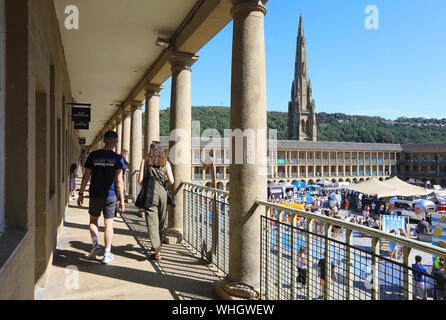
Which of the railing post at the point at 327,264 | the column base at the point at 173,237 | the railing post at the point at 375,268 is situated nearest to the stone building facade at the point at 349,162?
the column base at the point at 173,237

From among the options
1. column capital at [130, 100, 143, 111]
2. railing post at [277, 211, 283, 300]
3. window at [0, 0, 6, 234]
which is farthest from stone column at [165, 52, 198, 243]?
column capital at [130, 100, 143, 111]

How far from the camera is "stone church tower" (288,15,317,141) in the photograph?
326ft

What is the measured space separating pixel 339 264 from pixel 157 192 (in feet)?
10.2

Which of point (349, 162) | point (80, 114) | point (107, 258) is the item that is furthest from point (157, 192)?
point (349, 162)

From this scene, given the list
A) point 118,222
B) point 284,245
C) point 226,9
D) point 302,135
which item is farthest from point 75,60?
point 302,135

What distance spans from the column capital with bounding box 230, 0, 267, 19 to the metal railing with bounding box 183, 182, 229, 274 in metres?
2.23

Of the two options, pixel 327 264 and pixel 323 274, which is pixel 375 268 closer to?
pixel 327 264

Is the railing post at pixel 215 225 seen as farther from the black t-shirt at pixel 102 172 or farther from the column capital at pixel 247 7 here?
the column capital at pixel 247 7

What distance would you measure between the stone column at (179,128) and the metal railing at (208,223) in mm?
204

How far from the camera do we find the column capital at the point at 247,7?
3.74 meters

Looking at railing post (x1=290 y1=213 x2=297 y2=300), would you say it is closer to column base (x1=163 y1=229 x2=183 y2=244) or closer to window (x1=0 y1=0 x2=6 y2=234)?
window (x1=0 y1=0 x2=6 y2=234)

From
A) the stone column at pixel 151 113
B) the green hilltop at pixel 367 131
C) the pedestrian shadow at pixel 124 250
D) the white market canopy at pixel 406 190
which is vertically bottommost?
the white market canopy at pixel 406 190

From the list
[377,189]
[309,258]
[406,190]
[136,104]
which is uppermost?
[136,104]

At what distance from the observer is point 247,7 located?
3758 mm
